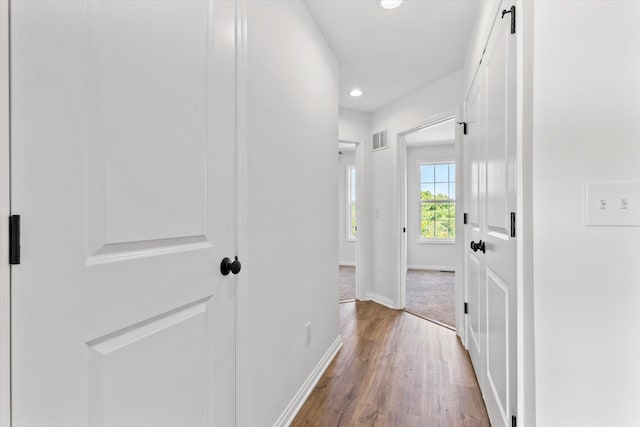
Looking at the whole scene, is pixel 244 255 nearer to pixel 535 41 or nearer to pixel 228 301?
pixel 228 301

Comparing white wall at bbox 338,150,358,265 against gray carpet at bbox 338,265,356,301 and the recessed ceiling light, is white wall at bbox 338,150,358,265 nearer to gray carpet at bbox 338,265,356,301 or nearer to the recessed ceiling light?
gray carpet at bbox 338,265,356,301

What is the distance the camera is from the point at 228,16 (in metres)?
1.23

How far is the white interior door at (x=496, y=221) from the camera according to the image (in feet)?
4.31

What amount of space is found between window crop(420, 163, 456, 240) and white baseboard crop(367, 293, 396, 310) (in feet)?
9.17

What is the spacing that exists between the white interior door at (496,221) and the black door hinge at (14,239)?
144 centimetres

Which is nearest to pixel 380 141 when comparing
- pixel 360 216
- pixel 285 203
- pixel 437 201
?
pixel 360 216

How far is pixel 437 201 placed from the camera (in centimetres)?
649

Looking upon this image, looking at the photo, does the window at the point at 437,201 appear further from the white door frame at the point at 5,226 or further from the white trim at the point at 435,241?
the white door frame at the point at 5,226

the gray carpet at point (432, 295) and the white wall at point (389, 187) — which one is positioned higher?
the white wall at point (389, 187)

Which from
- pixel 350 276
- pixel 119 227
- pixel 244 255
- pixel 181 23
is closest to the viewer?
pixel 119 227

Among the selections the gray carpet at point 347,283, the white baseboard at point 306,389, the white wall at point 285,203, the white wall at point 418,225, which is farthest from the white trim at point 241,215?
the white wall at point 418,225

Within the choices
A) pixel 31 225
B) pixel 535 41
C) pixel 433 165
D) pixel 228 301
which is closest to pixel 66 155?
pixel 31 225

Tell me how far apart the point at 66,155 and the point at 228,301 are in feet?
2.41

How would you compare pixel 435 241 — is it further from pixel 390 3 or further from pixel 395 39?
pixel 390 3
